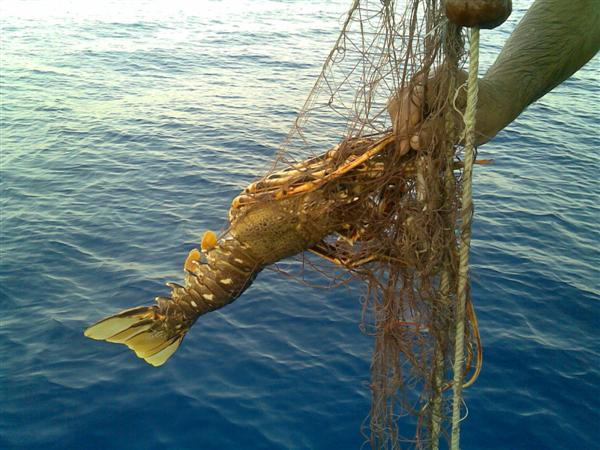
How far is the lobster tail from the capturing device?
298 centimetres

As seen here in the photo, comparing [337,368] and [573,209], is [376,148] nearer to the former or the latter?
[337,368]

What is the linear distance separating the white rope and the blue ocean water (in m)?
2.69

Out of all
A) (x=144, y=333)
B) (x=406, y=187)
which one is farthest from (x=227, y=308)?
(x=406, y=187)

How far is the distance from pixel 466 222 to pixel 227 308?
528cm

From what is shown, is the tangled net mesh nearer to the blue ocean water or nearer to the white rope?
the white rope

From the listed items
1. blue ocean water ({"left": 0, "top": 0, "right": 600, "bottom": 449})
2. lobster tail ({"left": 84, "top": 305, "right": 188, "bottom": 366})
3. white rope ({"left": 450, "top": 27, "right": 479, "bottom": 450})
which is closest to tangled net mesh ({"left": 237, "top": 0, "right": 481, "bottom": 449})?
white rope ({"left": 450, "top": 27, "right": 479, "bottom": 450})

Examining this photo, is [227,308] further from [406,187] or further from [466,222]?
[466,222]

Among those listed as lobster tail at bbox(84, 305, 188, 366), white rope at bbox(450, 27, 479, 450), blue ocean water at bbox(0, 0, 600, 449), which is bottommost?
blue ocean water at bbox(0, 0, 600, 449)

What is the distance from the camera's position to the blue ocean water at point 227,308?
554 centimetres

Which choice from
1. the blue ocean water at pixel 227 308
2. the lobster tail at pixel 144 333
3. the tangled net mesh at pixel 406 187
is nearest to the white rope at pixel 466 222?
the tangled net mesh at pixel 406 187

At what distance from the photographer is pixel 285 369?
20.2ft

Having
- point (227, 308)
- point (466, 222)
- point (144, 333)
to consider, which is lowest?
point (227, 308)

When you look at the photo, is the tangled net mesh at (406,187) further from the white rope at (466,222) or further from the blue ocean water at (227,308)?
the blue ocean water at (227,308)

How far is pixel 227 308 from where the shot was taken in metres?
7.18
